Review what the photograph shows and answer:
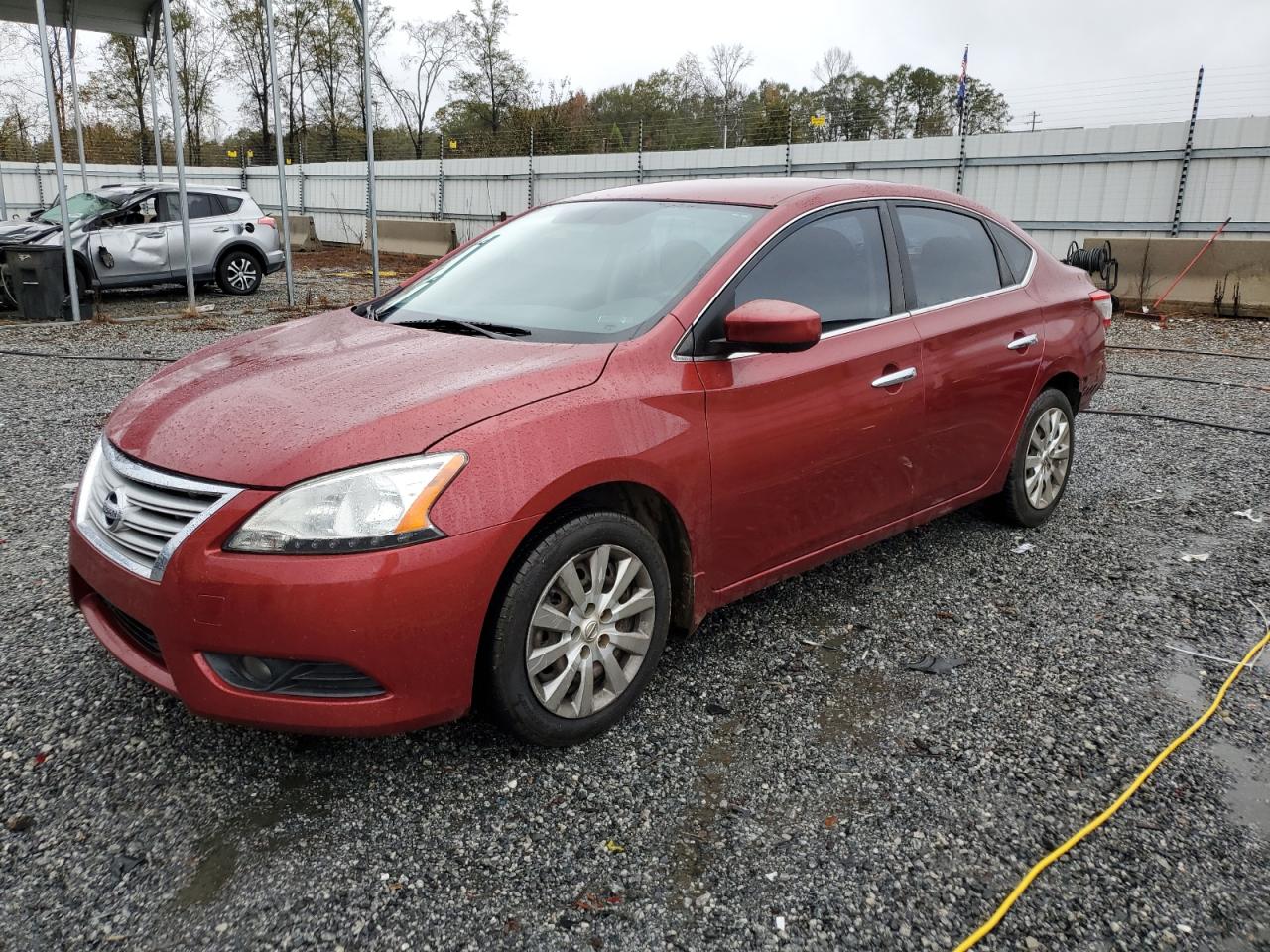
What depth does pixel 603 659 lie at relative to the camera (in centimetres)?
277

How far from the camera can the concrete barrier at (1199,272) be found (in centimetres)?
1198

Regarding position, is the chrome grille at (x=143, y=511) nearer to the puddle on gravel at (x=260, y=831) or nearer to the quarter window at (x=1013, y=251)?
the puddle on gravel at (x=260, y=831)

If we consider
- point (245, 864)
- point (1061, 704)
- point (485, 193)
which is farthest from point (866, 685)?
point (485, 193)

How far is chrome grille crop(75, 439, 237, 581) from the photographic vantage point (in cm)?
234

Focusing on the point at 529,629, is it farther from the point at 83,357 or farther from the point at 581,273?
the point at 83,357

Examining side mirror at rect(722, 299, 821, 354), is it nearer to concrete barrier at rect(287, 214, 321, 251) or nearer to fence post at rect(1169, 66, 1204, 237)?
fence post at rect(1169, 66, 1204, 237)

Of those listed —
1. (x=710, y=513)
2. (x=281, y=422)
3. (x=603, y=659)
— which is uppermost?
Result: (x=281, y=422)

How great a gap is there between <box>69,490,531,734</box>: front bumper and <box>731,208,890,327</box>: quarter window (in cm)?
135

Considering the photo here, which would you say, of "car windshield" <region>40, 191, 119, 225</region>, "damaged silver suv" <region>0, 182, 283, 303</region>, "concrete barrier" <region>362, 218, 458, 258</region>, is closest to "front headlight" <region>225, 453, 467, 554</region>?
"damaged silver suv" <region>0, 182, 283, 303</region>

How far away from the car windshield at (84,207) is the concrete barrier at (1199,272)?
45.0 ft

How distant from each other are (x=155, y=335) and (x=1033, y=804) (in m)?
10.8

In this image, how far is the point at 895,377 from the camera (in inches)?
139

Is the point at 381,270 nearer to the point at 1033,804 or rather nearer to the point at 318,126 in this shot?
the point at 1033,804

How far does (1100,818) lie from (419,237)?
2156 centimetres
